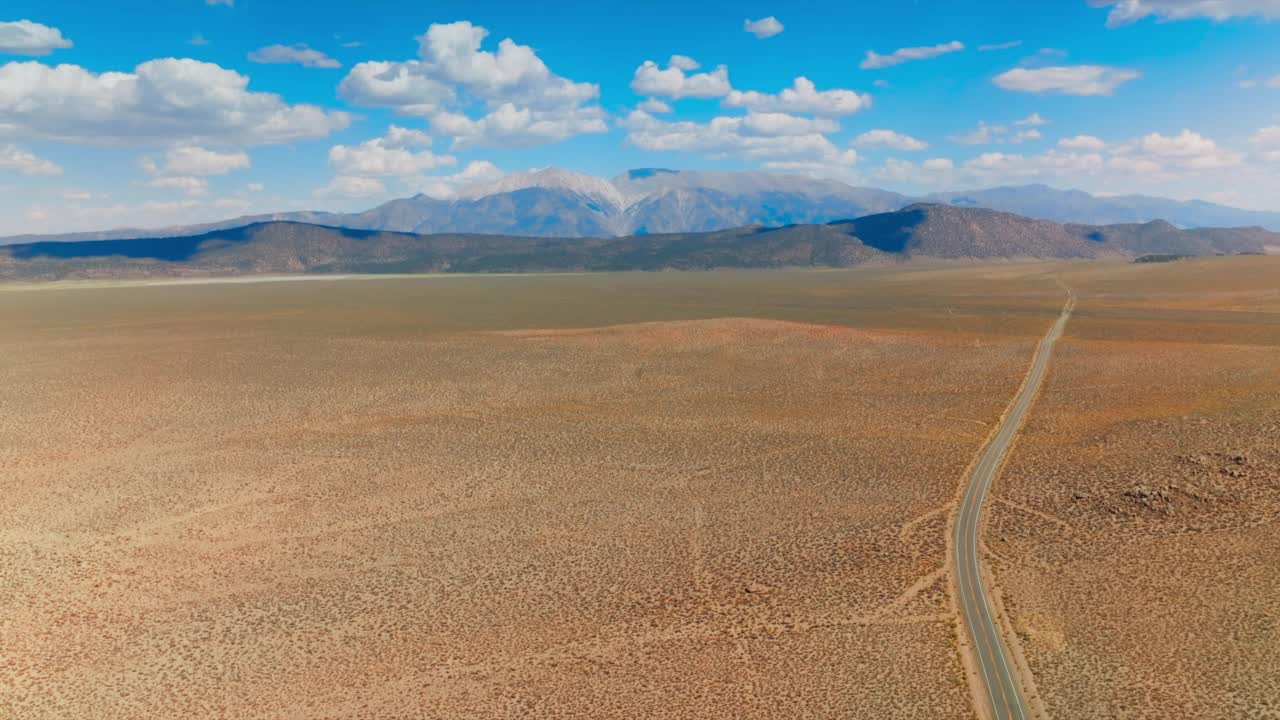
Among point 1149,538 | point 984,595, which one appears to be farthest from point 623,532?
point 1149,538

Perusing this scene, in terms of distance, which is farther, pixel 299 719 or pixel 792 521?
pixel 792 521

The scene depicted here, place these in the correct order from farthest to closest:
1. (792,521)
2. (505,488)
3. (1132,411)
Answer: (1132,411), (505,488), (792,521)

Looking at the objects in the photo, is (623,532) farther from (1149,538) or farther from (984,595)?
(1149,538)

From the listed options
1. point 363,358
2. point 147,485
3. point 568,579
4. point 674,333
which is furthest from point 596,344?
point 568,579

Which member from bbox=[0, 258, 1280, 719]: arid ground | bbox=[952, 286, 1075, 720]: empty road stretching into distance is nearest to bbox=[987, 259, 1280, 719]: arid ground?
bbox=[0, 258, 1280, 719]: arid ground

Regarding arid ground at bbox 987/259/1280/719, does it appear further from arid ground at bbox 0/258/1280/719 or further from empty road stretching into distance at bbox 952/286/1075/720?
empty road stretching into distance at bbox 952/286/1075/720

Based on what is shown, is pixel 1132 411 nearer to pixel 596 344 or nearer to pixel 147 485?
pixel 596 344

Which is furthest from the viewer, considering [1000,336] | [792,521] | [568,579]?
[1000,336]
